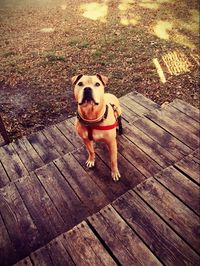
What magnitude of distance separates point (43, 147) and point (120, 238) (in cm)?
242

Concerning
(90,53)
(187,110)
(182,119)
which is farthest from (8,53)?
(182,119)

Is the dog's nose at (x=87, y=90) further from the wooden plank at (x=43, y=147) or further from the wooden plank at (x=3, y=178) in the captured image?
the wooden plank at (x=3, y=178)

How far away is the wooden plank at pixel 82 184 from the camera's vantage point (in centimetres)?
325

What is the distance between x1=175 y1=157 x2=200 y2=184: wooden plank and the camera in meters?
3.17

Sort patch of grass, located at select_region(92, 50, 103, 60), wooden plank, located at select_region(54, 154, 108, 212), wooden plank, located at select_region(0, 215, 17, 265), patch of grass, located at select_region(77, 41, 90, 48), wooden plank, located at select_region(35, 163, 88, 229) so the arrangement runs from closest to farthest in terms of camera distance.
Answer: wooden plank, located at select_region(0, 215, 17, 265) → wooden plank, located at select_region(35, 163, 88, 229) → wooden plank, located at select_region(54, 154, 108, 212) → patch of grass, located at select_region(92, 50, 103, 60) → patch of grass, located at select_region(77, 41, 90, 48)

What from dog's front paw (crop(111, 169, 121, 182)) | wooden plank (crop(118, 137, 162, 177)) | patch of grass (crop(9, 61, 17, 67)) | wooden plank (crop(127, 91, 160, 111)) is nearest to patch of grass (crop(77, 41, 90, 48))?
patch of grass (crop(9, 61, 17, 67))

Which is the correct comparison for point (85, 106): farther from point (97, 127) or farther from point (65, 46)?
point (65, 46)

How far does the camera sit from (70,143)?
4.59 meters

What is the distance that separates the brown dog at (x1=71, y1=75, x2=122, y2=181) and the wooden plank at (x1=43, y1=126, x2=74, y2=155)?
95 cm

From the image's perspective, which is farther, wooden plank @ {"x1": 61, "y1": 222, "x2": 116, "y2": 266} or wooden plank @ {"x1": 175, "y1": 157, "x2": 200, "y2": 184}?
wooden plank @ {"x1": 175, "y1": 157, "x2": 200, "y2": 184}

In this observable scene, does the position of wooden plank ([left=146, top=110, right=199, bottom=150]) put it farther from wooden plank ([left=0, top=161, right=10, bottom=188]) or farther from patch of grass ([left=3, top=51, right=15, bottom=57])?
patch of grass ([left=3, top=51, right=15, bottom=57])

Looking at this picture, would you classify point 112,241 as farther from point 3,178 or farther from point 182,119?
point 182,119

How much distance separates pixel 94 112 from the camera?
310 cm

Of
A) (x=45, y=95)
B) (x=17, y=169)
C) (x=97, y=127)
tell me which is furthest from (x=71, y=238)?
(x=45, y=95)
